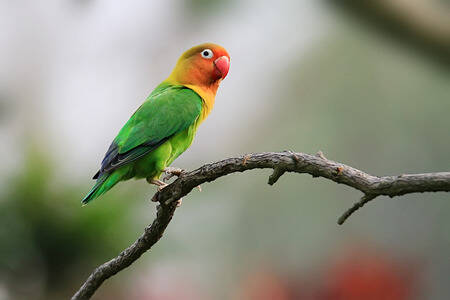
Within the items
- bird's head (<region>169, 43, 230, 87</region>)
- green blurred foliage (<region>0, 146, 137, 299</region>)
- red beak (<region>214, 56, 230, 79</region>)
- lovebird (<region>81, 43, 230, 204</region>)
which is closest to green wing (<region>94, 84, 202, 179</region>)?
lovebird (<region>81, 43, 230, 204</region>)

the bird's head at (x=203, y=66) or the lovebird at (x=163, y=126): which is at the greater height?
the bird's head at (x=203, y=66)

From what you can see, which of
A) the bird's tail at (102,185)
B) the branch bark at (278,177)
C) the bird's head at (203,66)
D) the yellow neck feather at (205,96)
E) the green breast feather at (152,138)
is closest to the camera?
the branch bark at (278,177)

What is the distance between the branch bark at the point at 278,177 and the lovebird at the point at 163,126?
51 centimetres

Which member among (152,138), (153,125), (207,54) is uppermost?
(207,54)

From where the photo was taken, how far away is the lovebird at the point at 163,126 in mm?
4105

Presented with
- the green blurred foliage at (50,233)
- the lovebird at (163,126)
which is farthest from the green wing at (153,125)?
the green blurred foliage at (50,233)

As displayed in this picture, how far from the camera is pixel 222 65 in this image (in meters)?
4.88

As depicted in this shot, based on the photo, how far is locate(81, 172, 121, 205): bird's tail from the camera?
3936mm

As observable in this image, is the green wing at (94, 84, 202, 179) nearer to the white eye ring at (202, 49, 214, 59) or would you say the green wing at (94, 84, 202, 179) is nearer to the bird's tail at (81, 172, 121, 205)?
the bird's tail at (81, 172, 121, 205)

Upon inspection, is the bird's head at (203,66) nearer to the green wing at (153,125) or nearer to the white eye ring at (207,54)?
the white eye ring at (207,54)

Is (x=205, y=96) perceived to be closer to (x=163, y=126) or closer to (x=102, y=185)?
(x=163, y=126)

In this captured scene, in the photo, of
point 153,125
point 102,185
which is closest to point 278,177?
point 102,185

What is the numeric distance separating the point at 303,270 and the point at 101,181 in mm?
5133

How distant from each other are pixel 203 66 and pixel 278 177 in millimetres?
2194
